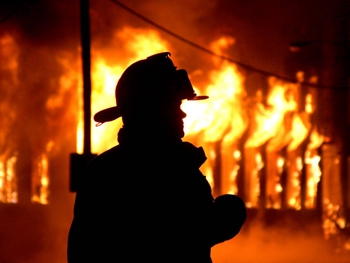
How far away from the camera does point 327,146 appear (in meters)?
18.8

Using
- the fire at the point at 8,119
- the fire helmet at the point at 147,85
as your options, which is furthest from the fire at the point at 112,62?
the fire helmet at the point at 147,85

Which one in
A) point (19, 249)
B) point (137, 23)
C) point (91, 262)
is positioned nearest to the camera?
point (91, 262)

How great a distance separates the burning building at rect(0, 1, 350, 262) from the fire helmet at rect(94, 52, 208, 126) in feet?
42.6

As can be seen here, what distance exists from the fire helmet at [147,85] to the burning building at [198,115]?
42.6ft

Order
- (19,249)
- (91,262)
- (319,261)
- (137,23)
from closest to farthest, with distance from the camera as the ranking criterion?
(91,262)
(319,261)
(19,249)
(137,23)

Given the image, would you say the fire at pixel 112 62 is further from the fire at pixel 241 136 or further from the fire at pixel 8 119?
the fire at pixel 8 119

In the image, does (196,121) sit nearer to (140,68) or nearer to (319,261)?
(319,261)

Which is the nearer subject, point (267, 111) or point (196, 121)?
point (196, 121)

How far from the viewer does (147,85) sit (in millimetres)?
2188

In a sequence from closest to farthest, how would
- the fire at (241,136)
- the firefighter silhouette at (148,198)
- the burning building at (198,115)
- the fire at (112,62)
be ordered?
the firefighter silhouette at (148,198)
the fire at (112,62)
the burning building at (198,115)
the fire at (241,136)

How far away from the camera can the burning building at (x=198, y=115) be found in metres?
17.4

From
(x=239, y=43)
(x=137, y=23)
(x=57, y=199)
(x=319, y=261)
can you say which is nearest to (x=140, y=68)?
(x=319, y=261)

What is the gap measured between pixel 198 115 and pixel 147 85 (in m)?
17.2

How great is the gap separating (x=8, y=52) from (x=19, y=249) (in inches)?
243
